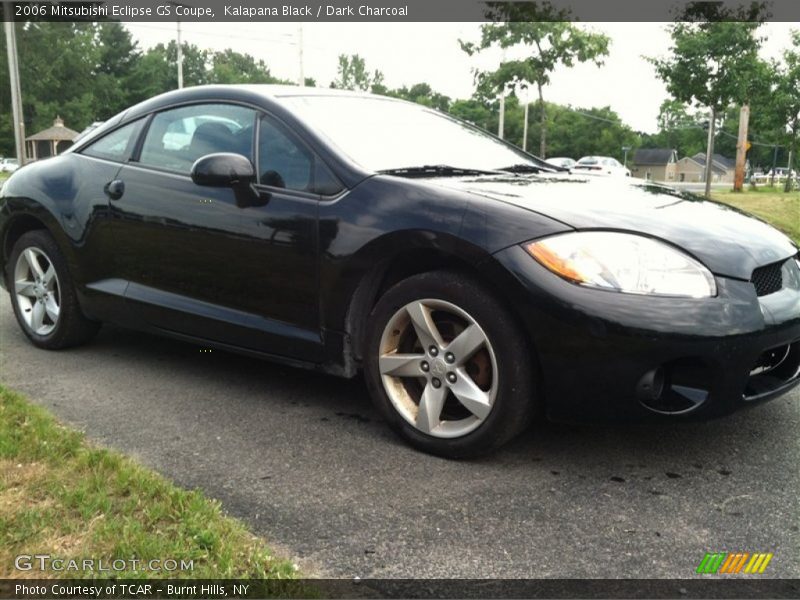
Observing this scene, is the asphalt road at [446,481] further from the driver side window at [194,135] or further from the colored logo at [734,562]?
the driver side window at [194,135]

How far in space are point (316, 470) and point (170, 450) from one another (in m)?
0.64

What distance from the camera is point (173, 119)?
411cm

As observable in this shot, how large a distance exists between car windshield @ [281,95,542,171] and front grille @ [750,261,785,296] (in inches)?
55.7

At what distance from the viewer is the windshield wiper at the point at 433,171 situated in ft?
11.0

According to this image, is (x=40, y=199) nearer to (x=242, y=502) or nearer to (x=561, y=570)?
(x=242, y=502)

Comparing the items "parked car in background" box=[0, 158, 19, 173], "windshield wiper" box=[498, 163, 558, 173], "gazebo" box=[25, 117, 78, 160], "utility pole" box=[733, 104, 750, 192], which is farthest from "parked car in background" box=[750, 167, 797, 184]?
"parked car in background" box=[0, 158, 19, 173]

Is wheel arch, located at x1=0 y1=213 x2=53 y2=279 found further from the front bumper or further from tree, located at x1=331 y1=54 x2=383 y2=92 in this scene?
tree, located at x1=331 y1=54 x2=383 y2=92

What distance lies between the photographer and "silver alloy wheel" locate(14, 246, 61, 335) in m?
4.56

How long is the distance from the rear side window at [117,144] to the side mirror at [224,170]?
924mm

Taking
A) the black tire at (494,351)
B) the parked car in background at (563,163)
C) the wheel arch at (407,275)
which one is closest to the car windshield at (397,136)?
the parked car in background at (563,163)

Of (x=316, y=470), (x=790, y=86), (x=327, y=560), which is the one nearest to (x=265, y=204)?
(x=316, y=470)

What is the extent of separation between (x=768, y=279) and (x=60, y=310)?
378 centimetres

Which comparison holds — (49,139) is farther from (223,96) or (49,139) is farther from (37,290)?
(223,96)

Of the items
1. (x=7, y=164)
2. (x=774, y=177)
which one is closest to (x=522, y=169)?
(x=7, y=164)
